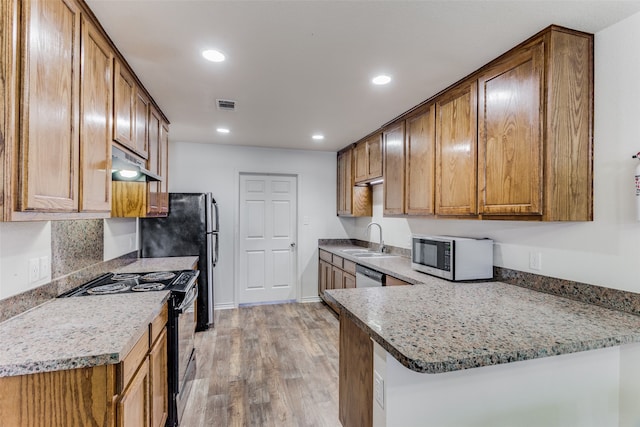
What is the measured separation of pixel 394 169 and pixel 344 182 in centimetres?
152

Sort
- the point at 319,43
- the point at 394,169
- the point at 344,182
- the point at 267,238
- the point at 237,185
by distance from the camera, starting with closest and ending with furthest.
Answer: the point at 319,43 < the point at 394,169 < the point at 237,185 < the point at 344,182 < the point at 267,238

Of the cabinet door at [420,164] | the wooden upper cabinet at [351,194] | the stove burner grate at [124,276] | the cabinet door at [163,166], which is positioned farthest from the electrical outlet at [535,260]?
the cabinet door at [163,166]

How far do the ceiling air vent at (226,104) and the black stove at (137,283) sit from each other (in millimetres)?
1494

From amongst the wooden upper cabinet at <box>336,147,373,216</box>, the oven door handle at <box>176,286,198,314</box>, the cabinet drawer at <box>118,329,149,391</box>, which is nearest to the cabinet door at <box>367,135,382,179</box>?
the wooden upper cabinet at <box>336,147,373,216</box>

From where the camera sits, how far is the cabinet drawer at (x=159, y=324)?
5.57 ft

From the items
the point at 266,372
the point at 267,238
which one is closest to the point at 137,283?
the point at 266,372

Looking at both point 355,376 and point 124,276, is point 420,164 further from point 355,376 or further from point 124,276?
point 124,276

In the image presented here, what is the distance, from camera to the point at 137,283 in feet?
7.68

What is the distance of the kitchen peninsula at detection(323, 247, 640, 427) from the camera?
1.16 m

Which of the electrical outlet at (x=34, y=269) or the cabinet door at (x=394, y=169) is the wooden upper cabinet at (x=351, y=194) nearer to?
the cabinet door at (x=394, y=169)

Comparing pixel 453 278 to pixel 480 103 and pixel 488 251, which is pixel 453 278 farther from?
pixel 480 103

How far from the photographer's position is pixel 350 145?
4531mm

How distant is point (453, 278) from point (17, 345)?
2390 millimetres

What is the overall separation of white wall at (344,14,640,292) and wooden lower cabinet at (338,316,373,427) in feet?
4.33
